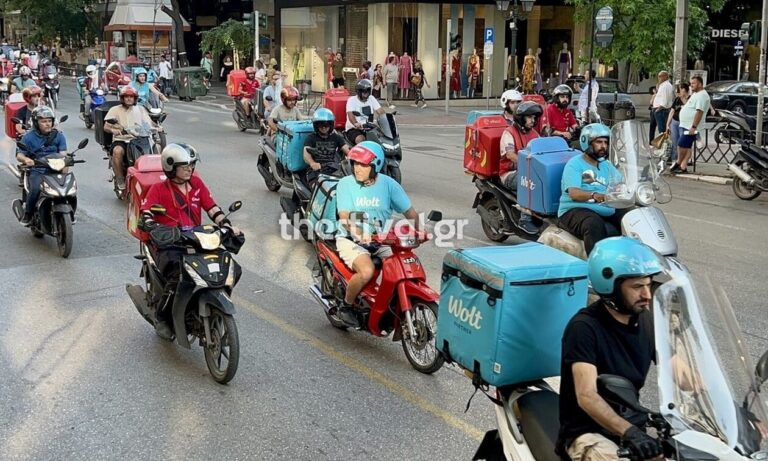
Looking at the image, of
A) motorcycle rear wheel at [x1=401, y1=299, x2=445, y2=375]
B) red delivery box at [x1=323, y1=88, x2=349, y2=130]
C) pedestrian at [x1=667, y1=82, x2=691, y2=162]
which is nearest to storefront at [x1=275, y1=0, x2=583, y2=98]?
pedestrian at [x1=667, y1=82, x2=691, y2=162]

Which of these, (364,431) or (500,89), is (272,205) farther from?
(500,89)

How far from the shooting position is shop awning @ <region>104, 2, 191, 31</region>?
167 ft

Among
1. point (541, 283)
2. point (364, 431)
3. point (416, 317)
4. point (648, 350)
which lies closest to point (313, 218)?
point (416, 317)

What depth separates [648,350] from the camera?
379cm

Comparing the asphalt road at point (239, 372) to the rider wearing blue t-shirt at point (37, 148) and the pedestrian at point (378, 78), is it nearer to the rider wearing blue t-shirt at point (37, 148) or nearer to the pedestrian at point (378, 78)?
the rider wearing blue t-shirt at point (37, 148)

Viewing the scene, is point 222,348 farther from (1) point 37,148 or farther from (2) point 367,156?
(1) point 37,148

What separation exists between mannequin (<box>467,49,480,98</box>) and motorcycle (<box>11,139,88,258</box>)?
2712 centimetres

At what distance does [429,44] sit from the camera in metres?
35.9

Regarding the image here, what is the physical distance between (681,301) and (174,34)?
4239 cm

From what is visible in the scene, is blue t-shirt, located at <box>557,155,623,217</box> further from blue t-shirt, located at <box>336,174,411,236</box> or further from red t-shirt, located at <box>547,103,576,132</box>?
red t-shirt, located at <box>547,103,576,132</box>

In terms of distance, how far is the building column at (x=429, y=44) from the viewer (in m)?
35.8

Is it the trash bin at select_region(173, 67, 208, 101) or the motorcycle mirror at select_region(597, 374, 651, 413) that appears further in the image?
the trash bin at select_region(173, 67, 208, 101)

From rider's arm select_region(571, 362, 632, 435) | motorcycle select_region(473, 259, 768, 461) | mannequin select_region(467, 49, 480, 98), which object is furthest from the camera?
mannequin select_region(467, 49, 480, 98)

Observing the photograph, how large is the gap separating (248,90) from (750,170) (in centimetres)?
1368
